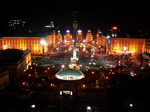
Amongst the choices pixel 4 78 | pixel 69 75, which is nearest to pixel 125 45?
pixel 69 75

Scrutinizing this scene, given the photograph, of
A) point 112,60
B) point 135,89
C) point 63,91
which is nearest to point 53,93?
point 63,91

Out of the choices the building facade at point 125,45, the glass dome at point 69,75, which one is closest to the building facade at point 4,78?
the glass dome at point 69,75

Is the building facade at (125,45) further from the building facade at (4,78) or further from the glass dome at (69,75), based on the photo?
the building facade at (4,78)

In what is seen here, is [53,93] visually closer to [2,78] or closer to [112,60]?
[2,78]

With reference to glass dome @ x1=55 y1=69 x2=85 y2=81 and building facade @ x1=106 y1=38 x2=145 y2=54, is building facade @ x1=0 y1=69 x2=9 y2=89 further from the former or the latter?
building facade @ x1=106 y1=38 x2=145 y2=54

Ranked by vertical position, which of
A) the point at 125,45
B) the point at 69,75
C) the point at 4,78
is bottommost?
the point at 4,78

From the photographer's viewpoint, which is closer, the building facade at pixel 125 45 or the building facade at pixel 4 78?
the building facade at pixel 4 78

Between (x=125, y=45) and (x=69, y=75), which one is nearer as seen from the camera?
(x=69, y=75)

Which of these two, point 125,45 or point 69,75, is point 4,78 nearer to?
point 69,75

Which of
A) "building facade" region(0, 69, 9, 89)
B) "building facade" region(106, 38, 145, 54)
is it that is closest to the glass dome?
"building facade" region(0, 69, 9, 89)

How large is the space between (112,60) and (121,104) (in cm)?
3835

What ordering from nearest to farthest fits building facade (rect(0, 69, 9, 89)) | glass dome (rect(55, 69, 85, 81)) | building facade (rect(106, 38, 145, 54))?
1. building facade (rect(0, 69, 9, 89))
2. glass dome (rect(55, 69, 85, 81))
3. building facade (rect(106, 38, 145, 54))

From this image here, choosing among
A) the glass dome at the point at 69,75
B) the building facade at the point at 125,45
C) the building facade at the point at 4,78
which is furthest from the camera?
the building facade at the point at 125,45

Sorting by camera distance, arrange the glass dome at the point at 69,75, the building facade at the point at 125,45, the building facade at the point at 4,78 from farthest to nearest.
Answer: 1. the building facade at the point at 125,45
2. the glass dome at the point at 69,75
3. the building facade at the point at 4,78
